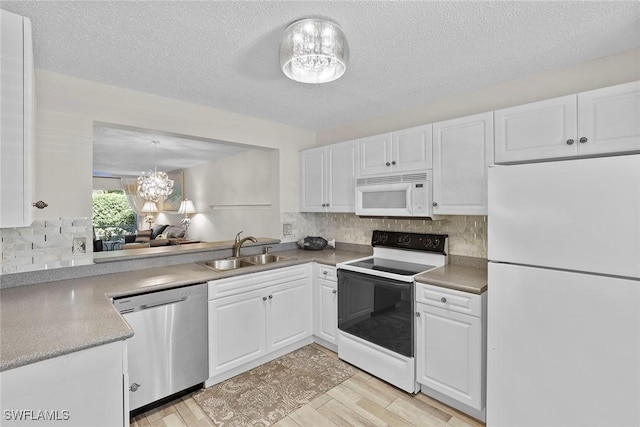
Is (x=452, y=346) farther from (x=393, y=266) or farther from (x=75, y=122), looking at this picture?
(x=75, y=122)

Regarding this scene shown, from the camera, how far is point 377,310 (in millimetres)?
2338

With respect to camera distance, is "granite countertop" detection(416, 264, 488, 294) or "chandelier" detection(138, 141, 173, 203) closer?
"granite countertop" detection(416, 264, 488, 294)

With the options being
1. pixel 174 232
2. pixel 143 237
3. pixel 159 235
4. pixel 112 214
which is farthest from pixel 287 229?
pixel 112 214

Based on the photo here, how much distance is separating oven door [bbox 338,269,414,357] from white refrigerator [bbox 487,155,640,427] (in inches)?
22.1

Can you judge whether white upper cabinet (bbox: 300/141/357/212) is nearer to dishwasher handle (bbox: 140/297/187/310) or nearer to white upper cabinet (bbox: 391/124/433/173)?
white upper cabinet (bbox: 391/124/433/173)

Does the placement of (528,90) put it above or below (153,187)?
above

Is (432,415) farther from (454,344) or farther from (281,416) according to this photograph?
(281,416)

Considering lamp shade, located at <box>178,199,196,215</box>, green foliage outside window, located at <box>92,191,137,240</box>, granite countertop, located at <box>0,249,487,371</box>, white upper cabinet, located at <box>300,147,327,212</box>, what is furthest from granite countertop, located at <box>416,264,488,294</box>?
green foliage outside window, located at <box>92,191,137,240</box>

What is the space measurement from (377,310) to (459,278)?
0.66 meters

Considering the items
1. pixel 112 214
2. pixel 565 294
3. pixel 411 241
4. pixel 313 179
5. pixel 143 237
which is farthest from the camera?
pixel 112 214

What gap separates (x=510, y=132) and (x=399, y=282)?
1.28 metres

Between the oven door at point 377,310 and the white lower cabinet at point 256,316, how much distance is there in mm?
428

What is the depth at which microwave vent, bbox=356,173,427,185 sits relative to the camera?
2.46 meters

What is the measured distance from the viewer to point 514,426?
1635 mm
